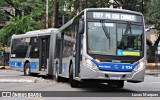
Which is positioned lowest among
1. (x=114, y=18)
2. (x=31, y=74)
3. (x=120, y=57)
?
(x=31, y=74)

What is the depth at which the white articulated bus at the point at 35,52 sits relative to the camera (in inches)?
1016

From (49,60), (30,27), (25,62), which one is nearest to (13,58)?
(25,62)

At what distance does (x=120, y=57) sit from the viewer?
54.8 ft

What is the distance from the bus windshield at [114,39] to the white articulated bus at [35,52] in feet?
27.5

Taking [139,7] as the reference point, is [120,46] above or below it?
below

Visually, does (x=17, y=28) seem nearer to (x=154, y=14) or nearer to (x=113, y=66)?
(x=154, y=14)

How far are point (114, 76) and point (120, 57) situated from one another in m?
0.79

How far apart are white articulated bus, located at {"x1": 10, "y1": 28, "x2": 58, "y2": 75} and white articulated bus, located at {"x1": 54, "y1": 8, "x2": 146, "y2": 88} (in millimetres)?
8181

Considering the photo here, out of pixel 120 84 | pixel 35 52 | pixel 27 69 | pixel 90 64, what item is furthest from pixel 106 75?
pixel 27 69

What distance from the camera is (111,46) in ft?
55.0

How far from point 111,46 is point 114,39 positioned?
12.4 inches

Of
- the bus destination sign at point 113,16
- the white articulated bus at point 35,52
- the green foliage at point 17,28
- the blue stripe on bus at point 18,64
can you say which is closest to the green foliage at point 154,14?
the green foliage at point 17,28

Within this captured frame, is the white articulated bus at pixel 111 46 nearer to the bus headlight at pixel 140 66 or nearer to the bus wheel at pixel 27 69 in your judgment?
the bus headlight at pixel 140 66

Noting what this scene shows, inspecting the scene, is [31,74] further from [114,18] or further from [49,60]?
[114,18]
